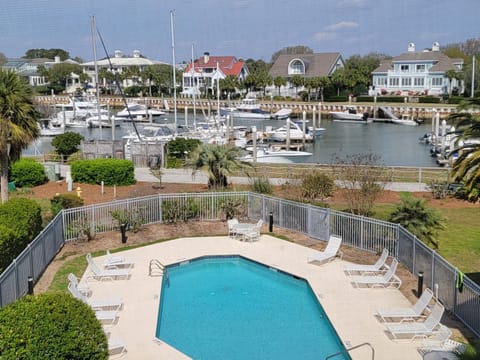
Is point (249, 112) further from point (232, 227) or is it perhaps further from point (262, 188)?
Answer: point (232, 227)

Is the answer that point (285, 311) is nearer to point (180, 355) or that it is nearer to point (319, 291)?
point (319, 291)

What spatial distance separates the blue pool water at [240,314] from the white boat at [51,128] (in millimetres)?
54124

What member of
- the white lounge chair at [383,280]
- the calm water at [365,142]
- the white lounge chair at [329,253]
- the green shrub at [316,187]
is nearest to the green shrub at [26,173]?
the calm water at [365,142]

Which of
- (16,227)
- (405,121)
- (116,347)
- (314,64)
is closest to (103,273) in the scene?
(16,227)

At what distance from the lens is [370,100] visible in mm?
100188

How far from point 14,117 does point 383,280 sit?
1525 cm

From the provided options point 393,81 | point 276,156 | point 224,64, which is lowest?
point 276,156

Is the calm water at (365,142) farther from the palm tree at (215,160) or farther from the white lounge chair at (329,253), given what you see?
the white lounge chair at (329,253)

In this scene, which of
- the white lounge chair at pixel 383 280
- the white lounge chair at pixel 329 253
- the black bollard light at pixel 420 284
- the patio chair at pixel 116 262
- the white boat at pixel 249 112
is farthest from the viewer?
the white boat at pixel 249 112

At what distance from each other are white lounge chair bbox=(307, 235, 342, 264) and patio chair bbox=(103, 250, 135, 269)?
18.9 ft

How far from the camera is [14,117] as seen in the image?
2253cm

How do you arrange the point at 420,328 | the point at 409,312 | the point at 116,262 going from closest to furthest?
the point at 420,328, the point at 409,312, the point at 116,262

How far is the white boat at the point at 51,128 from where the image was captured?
229ft

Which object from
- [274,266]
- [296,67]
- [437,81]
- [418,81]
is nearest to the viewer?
[274,266]
